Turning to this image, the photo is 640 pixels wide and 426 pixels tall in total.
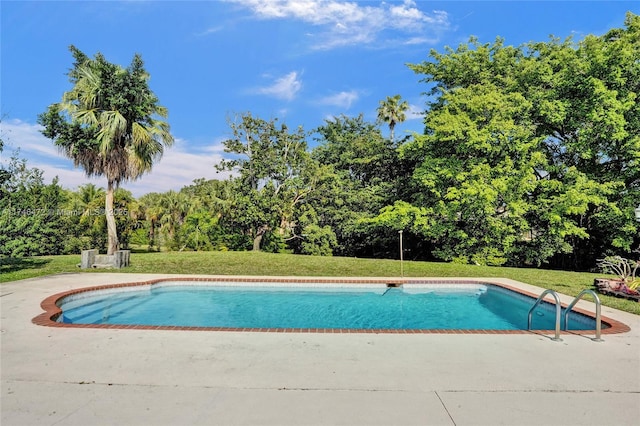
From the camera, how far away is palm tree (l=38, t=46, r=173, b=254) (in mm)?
13102

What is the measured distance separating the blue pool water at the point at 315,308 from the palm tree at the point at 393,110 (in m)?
20.8

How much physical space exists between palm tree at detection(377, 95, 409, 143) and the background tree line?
484cm

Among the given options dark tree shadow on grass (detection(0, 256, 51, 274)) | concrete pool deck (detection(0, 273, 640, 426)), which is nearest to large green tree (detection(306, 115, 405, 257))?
dark tree shadow on grass (detection(0, 256, 51, 274))

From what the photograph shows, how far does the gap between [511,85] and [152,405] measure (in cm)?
2074

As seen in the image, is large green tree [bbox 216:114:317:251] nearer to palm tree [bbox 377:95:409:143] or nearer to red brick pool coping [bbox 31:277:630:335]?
palm tree [bbox 377:95:409:143]

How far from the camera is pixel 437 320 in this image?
8242 mm

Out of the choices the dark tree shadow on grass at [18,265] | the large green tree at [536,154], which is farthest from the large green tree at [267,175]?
the dark tree shadow on grass at [18,265]

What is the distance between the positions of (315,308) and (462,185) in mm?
10599

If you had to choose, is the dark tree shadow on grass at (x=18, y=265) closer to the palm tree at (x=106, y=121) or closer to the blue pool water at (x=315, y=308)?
the palm tree at (x=106, y=121)

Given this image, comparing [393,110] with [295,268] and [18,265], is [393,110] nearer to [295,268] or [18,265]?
[295,268]

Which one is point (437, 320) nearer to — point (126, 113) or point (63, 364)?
→ point (63, 364)

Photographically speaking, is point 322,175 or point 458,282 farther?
point 322,175

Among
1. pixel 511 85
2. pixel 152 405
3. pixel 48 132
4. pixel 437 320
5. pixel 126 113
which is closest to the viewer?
pixel 152 405

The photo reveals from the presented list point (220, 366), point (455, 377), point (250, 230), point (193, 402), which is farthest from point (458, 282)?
point (250, 230)
